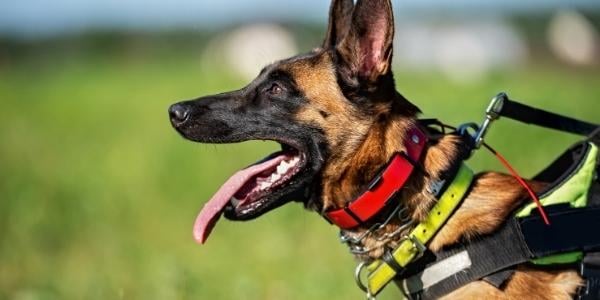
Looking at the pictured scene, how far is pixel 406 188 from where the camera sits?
138 inches

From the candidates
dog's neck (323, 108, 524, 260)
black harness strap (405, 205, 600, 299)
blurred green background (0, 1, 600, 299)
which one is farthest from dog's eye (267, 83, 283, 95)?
blurred green background (0, 1, 600, 299)

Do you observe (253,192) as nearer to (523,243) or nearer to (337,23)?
(337,23)

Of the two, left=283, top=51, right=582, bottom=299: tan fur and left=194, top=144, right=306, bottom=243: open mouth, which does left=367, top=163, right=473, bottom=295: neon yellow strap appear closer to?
left=283, top=51, right=582, bottom=299: tan fur

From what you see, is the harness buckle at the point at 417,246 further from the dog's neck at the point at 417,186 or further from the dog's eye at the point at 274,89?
the dog's eye at the point at 274,89

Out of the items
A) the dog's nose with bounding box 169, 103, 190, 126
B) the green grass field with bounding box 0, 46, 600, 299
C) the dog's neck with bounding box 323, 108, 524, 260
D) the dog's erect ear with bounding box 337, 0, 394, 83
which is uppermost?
the dog's erect ear with bounding box 337, 0, 394, 83

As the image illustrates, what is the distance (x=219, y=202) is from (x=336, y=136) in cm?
60

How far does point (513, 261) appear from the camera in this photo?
3.30m

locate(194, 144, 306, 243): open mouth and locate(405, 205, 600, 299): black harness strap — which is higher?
locate(194, 144, 306, 243): open mouth

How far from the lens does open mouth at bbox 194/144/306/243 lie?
12.0ft

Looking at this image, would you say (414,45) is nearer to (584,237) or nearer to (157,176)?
(157,176)

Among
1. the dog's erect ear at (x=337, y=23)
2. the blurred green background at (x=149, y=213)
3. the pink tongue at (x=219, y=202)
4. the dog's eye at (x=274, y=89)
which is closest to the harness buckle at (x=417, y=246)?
the pink tongue at (x=219, y=202)

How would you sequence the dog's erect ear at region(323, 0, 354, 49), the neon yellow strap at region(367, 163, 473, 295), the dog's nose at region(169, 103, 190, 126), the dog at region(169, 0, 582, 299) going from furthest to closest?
the dog's erect ear at region(323, 0, 354, 49) → the dog's nose at region(169, 103, 190, 126) → the dog at region(169, 0, 582, 299) → the neon yellow strap at region(367, 163, 473, 295)

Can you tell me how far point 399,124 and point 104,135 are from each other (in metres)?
12.3

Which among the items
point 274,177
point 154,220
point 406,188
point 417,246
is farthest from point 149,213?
point 417,246
